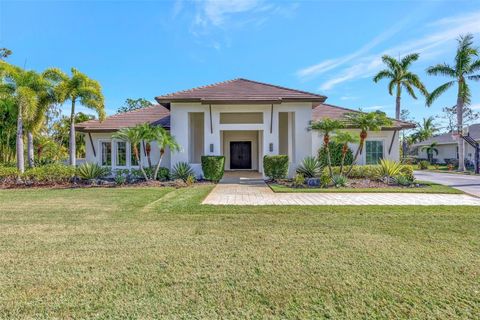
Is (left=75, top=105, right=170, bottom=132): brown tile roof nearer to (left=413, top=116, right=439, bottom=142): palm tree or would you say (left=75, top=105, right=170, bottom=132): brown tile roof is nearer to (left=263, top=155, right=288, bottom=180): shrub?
(left=263, top=155, right=288, bottom=180): shrub

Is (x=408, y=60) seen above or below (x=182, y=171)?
above

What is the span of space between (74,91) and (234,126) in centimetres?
958

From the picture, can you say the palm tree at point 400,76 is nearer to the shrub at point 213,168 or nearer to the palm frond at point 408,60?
the palm frond at point 408,60

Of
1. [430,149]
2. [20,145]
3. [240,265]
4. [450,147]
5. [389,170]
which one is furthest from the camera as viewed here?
[430,149]

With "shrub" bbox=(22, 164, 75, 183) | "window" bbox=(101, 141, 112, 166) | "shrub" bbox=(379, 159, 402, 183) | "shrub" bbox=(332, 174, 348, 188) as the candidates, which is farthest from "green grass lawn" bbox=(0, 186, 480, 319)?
"window" bbox=(101, 141, 112, 166)

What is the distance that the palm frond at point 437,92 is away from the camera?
80.9ft

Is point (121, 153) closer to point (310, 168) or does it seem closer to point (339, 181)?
point (310, 168)

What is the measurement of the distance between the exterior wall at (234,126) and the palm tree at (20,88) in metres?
7.45

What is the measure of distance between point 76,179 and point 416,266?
627 inches

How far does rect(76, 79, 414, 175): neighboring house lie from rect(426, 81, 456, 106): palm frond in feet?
35.1

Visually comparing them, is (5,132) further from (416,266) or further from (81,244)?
(416,266)

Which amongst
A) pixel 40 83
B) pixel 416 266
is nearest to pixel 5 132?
pixel 40 83

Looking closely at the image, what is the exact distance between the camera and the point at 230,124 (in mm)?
15852

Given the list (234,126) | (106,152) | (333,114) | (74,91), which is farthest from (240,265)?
(333,114)
